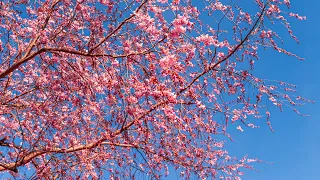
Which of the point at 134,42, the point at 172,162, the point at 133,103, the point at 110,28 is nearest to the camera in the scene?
the point at 133,103

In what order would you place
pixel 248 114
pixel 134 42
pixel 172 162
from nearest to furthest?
pixel 134 42 < pixel 172 162 < pixel 248 114

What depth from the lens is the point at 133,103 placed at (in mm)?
4219

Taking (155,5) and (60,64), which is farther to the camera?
(60,64)

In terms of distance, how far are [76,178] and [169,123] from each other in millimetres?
2274

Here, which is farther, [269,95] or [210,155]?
[210,155]

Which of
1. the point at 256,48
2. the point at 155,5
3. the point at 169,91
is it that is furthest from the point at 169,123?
the point at 256,48

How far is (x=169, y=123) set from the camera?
3930mm

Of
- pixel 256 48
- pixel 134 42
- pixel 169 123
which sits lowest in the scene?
pixel 169 123

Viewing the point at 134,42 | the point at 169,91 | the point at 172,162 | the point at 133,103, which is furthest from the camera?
the point at 172,162

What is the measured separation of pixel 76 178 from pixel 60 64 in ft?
5.47

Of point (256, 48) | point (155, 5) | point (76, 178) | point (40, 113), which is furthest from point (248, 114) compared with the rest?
point (40, 113)

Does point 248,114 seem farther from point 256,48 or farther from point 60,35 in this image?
point 60,35

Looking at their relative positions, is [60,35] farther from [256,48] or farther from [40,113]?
[256,48]

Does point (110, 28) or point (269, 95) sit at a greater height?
point (110, 28)
